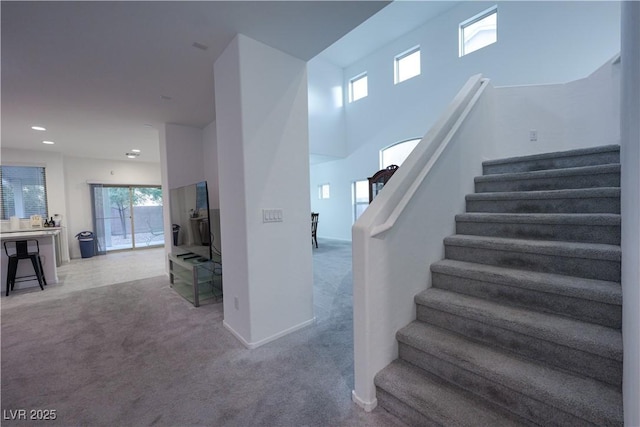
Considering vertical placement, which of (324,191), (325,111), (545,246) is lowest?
(545,246)

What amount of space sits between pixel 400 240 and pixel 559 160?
1.84 metres

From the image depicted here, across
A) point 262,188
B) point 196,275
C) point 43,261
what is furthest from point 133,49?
point 43,261

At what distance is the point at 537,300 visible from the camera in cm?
149

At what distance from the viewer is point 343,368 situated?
6.33 ft

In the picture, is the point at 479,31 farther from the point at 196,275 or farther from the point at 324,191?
the point at 196,275

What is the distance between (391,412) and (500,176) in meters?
2.10

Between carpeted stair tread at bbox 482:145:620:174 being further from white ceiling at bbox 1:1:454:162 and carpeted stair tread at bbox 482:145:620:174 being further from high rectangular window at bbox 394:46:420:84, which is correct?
high rectangular window at bbox 394:46:420:84

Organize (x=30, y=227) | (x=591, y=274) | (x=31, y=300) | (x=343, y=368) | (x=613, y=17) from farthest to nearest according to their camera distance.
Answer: (x=30, y=227), (x=613, y=17), (x=31, y=300), (x=343, y=368), (x=591, y=274)

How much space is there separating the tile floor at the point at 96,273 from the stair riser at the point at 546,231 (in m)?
5.18

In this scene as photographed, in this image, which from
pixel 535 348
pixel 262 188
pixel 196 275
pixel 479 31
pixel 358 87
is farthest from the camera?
pixel 358 87

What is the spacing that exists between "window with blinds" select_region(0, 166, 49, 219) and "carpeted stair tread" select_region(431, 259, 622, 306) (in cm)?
838

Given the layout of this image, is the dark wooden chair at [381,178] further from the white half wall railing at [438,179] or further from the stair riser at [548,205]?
the stair riser at [548,205]

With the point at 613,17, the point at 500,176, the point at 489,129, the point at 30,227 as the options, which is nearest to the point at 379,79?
the point at 613,17

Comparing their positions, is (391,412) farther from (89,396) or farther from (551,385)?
(89,396)
